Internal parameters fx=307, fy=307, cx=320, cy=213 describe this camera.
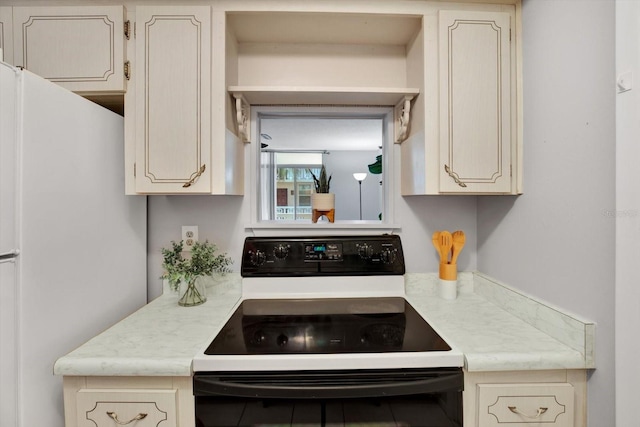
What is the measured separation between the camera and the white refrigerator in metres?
0.84

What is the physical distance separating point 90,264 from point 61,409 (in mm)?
472

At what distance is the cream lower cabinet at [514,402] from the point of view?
3.03ft

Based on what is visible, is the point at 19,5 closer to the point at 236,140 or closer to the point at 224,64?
the point at 224,64

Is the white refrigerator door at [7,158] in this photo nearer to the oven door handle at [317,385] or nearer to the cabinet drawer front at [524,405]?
the oven door handle at [317,385]

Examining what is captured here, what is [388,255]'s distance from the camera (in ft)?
4.90

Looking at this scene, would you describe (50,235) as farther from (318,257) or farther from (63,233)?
(318,257)

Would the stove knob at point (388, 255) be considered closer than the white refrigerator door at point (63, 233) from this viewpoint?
No

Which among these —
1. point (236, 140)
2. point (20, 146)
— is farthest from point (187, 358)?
point (236, 140)

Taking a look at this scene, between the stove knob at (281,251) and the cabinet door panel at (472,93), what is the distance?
78cm

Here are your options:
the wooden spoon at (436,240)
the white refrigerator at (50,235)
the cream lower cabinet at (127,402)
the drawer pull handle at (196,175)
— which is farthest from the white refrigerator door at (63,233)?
the wooden spoon at (436,240)

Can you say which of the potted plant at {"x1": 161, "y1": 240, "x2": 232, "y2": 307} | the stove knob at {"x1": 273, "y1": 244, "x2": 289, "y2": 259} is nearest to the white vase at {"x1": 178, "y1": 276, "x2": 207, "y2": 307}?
the potted plant at {"x1": 161, "y1": 240, "x2": 232, "y2": 307}

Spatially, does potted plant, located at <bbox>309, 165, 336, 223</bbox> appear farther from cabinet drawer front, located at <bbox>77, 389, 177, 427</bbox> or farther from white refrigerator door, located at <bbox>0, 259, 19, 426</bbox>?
white refrigerator door, located at <bbox>0, 259, 19, 426</bbox>

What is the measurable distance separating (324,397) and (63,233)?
99 cm

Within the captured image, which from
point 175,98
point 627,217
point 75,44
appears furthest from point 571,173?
point 75,44
